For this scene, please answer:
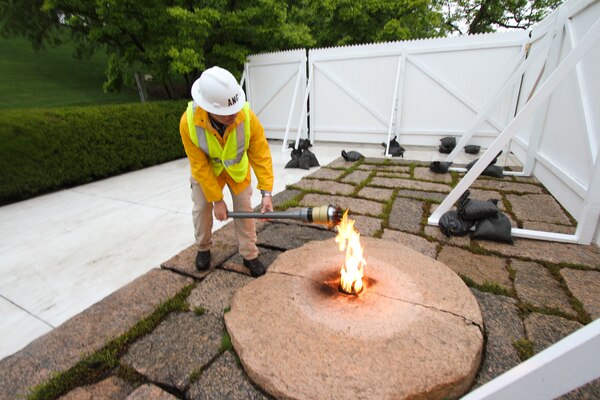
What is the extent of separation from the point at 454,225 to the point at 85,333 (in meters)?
3.30

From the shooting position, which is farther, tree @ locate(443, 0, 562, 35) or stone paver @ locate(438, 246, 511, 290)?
tree @ locate(443, 0, 562, 35)

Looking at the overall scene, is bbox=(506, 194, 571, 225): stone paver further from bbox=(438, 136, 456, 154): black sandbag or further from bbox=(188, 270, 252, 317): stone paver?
bbox=(188, 270, 252, 317): stone paver

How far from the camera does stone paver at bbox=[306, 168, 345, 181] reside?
17.7 ft

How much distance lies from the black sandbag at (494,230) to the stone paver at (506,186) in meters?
1.71

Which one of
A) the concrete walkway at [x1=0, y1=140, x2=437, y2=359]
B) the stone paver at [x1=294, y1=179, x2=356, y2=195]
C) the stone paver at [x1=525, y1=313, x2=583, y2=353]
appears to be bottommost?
the concrete walkway at [x1=0, y1=140, x2=437, y2=359]

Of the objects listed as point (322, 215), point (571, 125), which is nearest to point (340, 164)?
point (571, 125)

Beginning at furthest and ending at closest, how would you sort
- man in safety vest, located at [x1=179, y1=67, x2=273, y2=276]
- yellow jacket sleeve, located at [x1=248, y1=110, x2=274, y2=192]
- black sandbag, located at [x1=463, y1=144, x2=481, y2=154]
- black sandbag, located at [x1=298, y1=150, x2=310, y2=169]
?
black sandbag, located at [x1=463, y1=144, x2=481, y2=154], black sandbag, located at [x1=298, y1=150, x2=310, y2=169], yellow jacket sleeve, located at [x1=248, y1=110, x2=274, y2=192], man in safety vest, located at [x1=179, y1=67, x2=273, y2=276]

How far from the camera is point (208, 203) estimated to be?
2.50 meters

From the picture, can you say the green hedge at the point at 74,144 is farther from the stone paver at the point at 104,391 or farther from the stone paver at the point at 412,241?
the stone paver at the point at 412,241

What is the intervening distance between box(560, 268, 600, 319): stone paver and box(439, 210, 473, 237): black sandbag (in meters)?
0.83

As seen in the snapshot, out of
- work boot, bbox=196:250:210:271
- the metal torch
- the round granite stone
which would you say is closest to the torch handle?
the metal torch

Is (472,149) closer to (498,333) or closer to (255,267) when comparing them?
(498,333)

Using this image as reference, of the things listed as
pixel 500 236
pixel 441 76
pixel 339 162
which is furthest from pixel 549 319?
pixel 441 76

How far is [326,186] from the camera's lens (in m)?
4.89
